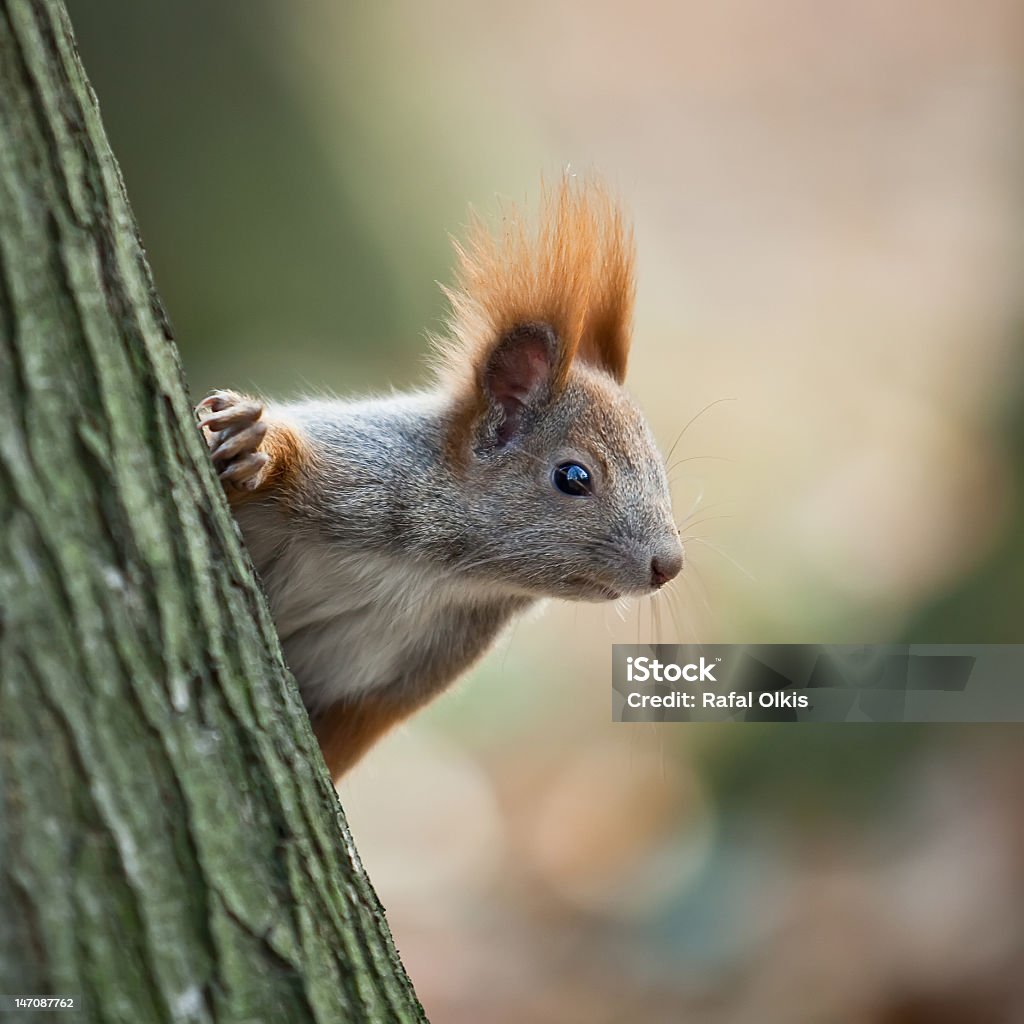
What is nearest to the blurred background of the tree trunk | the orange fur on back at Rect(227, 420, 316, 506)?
the orange fur on back at Rect(227, 420, 316, 506)

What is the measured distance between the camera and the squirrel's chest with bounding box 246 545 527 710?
2.64 metres

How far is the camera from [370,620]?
2.76 meters

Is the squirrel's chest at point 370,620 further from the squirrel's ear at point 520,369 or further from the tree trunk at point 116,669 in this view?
the tree trunk at point 116,669

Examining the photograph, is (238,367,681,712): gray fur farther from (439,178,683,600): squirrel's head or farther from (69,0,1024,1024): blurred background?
(69,0,1024,1024): blurred background

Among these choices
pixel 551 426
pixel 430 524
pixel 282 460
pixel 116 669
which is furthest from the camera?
pixel 551 426

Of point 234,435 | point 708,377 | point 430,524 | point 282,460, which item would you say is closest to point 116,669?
point 234,435

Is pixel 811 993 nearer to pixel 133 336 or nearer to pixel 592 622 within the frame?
pixel 592 622

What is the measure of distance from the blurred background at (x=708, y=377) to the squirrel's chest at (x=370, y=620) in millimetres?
2531

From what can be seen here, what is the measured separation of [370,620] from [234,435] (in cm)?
66

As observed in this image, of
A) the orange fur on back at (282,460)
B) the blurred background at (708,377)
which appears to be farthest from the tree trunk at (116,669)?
the blurred background at (708,377)

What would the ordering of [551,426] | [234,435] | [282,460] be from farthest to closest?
[551,426], [282,460], [234,435]

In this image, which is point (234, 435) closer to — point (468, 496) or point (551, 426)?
point (468, 496)

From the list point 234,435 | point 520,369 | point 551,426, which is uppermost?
point 520,369

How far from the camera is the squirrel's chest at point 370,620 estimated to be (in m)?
2.64
